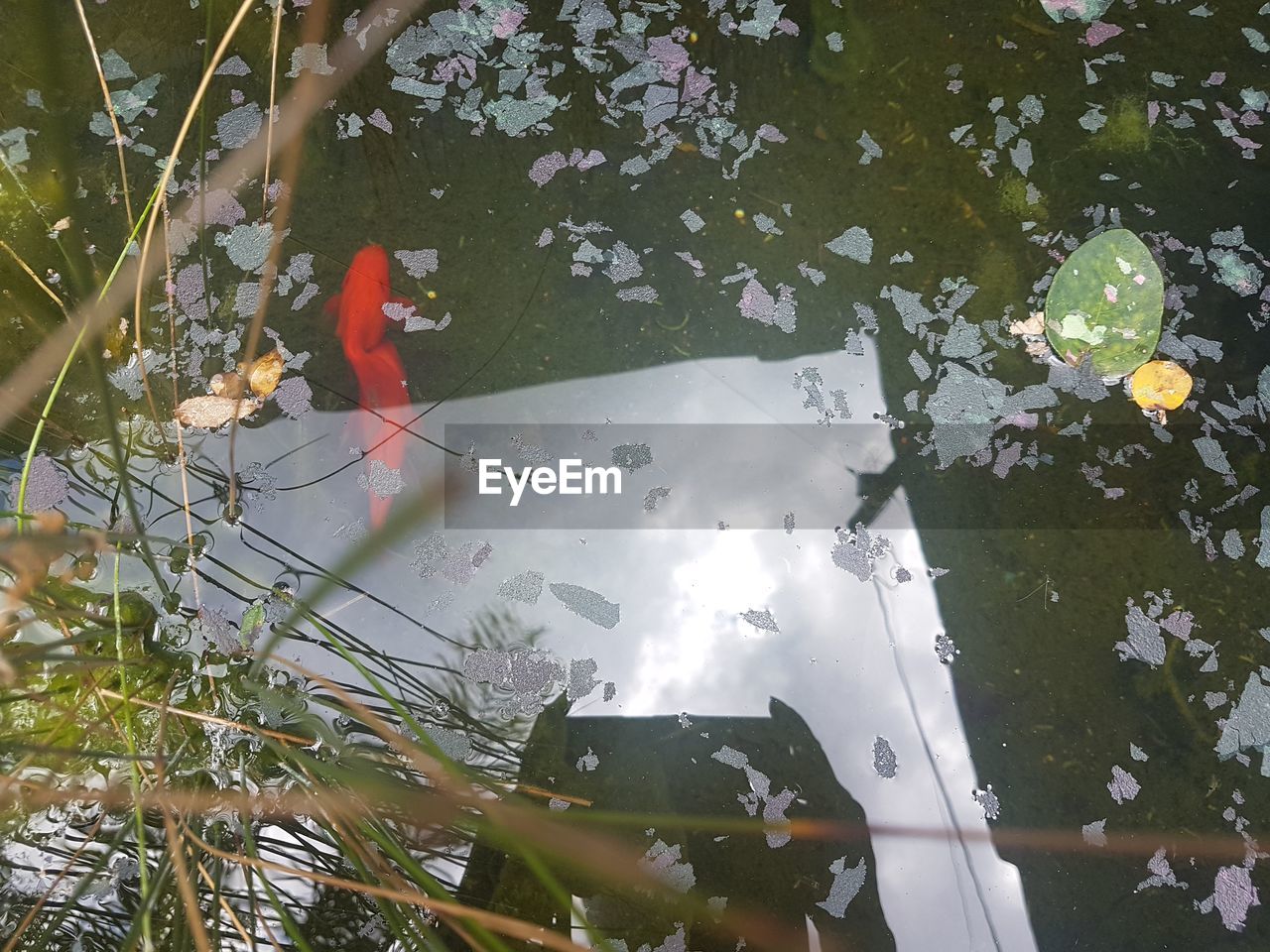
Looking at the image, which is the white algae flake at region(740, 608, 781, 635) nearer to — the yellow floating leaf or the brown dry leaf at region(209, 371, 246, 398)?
the yellow floating leaf

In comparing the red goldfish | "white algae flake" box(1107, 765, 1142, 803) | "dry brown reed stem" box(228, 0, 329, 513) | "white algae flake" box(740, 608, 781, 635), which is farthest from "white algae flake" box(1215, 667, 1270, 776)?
"dry brown reed stem" box(228, 0, 329, 513)

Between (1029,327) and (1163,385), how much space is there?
0.21 m

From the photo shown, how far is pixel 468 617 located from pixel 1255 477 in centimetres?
118

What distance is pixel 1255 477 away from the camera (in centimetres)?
123

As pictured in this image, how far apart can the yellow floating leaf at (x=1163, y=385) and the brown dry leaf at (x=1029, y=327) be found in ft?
0.51

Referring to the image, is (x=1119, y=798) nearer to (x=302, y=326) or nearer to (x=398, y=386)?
(x=398, y=386)

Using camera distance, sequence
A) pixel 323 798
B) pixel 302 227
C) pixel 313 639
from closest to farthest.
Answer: pixel 323 798, pixel 313 639, pixel 302 227

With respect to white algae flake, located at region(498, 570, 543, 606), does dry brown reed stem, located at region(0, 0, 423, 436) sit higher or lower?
higher

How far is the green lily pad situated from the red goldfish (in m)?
0.99

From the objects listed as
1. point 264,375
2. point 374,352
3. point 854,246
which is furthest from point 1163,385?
point 264,375

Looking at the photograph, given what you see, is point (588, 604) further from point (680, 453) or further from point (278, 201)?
point (278, 201)

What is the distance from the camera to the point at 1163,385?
1.23 m

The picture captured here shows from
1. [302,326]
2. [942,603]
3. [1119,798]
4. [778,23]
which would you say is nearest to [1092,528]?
[942,603]

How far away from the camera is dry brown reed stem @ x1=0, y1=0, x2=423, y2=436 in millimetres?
1241
